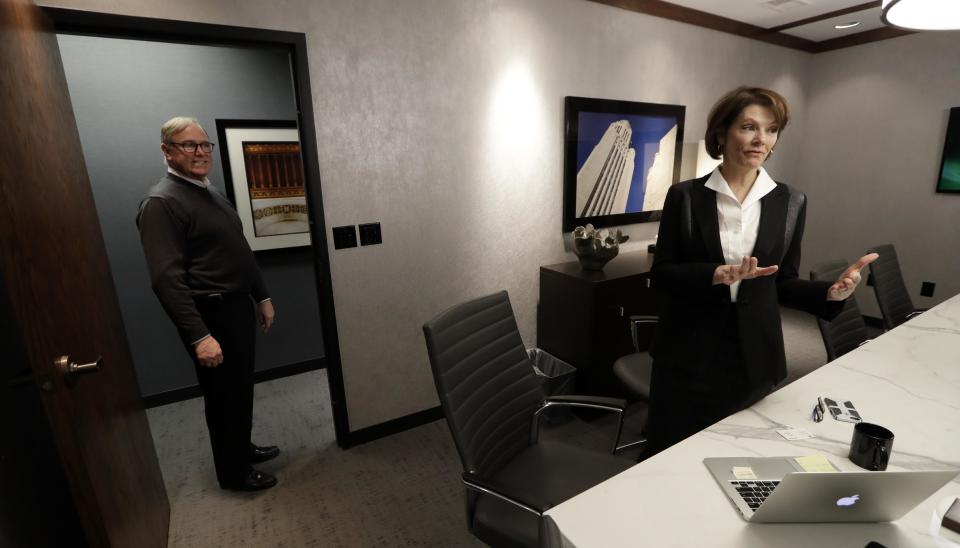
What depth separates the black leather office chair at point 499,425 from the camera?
1.23 m

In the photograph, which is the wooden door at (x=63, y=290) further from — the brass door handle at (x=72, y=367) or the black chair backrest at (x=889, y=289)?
the black chair backrest at (x=889, y=289)

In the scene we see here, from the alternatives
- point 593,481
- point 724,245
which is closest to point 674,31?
point 724,245

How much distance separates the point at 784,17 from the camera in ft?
10.9

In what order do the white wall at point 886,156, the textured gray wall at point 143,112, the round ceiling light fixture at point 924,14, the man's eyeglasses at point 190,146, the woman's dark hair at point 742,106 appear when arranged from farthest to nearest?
the white wall at point 886,156 < the textured gray wall at point 143,112 < the man's eyeglasses at point 190,146 < the woman's dark hair at point 742,106 < the round ceiling light fixture at point 924,14

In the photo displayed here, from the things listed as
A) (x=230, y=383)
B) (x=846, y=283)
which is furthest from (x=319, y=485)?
(x=846, y=283)

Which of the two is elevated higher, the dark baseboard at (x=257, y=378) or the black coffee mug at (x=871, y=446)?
the black coffee mug at (x=871, y=446)

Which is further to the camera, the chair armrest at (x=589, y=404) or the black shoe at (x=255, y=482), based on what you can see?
the black shoe at (x=255, y=482)

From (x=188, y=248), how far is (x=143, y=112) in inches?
52.5

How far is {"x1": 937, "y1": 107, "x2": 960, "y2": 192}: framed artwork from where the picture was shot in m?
3.41

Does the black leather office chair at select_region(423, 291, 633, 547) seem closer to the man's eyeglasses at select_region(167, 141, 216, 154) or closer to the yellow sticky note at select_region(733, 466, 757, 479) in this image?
the yellow sticky note at select_region(733, 466, 757, 479)

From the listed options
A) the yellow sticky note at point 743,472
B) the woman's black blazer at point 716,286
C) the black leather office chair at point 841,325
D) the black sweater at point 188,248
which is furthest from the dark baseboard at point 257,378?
the black leather office chair at point 841,325

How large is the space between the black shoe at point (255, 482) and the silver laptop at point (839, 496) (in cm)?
196

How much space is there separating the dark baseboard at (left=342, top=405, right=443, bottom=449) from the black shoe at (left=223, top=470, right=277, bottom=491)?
0.40 m

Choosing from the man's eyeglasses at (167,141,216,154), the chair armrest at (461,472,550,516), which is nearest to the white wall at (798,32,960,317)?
the chair armrest at (461,472,550,516)
